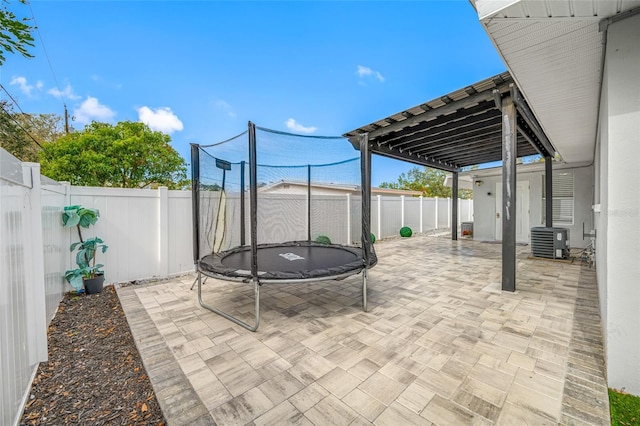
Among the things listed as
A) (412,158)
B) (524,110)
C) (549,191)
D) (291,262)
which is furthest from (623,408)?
(549,191)

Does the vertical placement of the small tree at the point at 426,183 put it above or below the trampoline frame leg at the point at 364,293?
above

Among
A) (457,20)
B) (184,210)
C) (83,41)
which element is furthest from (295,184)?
(83,41)

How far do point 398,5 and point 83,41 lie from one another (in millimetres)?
9192

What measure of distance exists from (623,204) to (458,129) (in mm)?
3967

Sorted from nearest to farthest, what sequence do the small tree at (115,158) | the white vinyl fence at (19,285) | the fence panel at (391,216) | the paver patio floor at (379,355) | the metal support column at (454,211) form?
the white vinyl fence at (19,285), the paver patio floor at (379,355), the metal support column at (454,211), the small tree at (115,158), the fence panel at (391,216)

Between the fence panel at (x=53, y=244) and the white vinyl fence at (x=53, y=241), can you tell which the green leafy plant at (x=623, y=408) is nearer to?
the white vinyl fence at (x=53, y=241)

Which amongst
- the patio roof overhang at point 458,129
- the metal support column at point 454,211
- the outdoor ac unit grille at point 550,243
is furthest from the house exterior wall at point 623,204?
the metal support column at point 454,211

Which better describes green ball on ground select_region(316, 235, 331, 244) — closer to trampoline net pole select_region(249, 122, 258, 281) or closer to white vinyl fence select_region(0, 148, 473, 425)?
white vinyl fence select_region(0, 148, 473, 425)

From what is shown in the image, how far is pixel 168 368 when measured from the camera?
1894 mm

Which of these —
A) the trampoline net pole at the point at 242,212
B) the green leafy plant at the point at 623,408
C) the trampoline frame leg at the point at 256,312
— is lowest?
the green leafy plant at the point at 623,408

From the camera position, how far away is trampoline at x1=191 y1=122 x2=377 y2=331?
8.80ft

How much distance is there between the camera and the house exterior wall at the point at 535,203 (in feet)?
22.1

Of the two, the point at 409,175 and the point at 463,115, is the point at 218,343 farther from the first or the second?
the point at 409,175

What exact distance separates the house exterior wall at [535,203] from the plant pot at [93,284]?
33.1 feet
